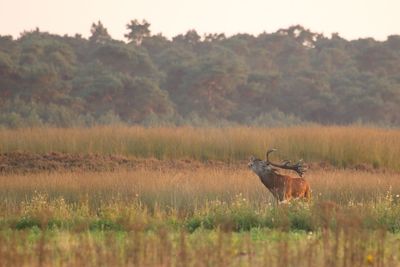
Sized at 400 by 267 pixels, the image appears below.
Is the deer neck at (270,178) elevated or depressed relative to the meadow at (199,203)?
elevated

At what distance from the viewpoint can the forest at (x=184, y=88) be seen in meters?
42.8

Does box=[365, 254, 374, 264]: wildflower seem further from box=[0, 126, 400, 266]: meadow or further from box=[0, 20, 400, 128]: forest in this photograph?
box=[0, 20, 400, 128]: forest

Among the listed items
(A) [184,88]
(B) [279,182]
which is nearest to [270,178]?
(B) [279,182]

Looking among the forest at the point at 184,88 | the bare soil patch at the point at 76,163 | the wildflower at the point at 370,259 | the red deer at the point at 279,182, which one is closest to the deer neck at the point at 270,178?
the red deer at the point at 279,182

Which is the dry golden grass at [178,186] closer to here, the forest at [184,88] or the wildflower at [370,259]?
the wildflower at [370,259]

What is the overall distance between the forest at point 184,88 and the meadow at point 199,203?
37.1 feet

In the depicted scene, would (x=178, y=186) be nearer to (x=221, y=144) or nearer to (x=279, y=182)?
(x=279, y=182)

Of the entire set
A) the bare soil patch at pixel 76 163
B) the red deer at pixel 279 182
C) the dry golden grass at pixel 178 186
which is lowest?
the bare soil patch at pixel 76 163

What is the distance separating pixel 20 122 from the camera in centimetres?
3378

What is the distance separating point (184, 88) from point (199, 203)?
32018mm

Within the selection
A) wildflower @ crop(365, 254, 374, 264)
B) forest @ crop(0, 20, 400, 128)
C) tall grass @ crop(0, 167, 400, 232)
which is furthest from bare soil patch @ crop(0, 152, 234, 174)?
wildflower @ crop(365, 254, 374, 264)

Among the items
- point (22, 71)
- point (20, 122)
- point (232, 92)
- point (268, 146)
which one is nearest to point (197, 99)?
point (232, 92)

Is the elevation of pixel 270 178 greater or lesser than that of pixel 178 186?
greater

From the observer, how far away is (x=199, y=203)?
16.0 metres
